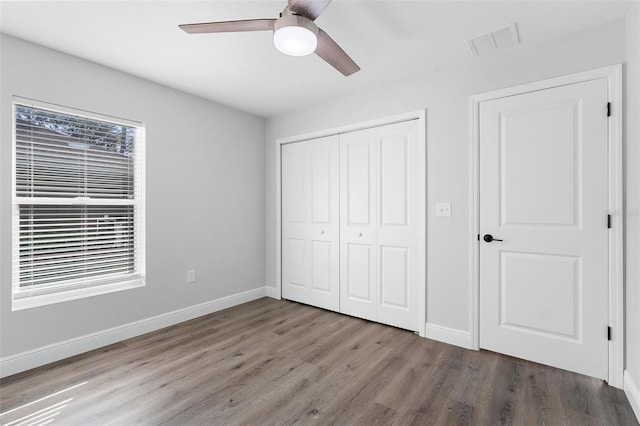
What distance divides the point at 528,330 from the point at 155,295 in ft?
11.0

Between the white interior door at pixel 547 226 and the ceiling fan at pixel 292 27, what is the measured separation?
1682 millimetres

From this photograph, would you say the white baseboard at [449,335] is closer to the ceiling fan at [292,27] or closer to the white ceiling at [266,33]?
the white ceiling at [266,33]

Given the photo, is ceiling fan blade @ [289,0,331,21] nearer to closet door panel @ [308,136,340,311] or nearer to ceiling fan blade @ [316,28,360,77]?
ceiling fan blade @ [316,28,360,77]

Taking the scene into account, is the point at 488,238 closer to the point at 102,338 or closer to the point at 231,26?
the point at 231,26

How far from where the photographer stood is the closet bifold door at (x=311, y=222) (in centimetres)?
360

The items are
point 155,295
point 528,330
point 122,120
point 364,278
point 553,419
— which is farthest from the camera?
point 364,278

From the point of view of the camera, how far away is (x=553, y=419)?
1.74 meters

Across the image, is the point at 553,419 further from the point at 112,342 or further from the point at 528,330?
the point at 112,342

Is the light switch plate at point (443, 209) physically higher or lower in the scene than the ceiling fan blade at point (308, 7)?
lower

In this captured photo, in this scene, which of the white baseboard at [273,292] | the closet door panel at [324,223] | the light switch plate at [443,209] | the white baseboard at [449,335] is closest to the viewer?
the white baseboard at [449,335]

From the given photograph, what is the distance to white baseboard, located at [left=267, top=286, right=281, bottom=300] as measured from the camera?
4112 millimetres

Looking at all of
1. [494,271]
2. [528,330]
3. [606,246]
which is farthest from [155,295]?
[606,246]

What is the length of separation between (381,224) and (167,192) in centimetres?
226

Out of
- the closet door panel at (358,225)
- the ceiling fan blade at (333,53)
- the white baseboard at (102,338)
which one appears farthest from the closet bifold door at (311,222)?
the ceiling fan blade at (333,53)
